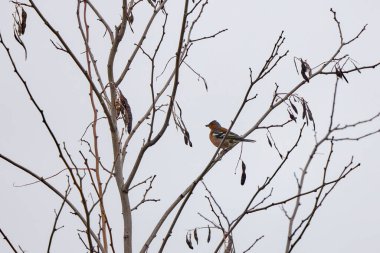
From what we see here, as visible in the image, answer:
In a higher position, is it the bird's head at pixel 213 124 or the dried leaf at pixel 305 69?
the bird's head at pixel 213 124

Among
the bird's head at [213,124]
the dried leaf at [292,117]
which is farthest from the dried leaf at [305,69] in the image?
the bird's head at [213,124]

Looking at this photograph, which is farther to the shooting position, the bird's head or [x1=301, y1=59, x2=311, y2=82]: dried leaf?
the bird's head

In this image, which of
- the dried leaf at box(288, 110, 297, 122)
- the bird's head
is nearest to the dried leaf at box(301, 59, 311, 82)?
the dried leaf at box(288, 110, 297, 122)

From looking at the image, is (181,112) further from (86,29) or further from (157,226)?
(86,29)

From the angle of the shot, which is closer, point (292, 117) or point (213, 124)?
point (292, 117)

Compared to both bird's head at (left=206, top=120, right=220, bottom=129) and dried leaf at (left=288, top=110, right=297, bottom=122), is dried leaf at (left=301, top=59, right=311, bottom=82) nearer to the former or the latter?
dried leaf at (left=288, top=110, right=297, bottom=122)

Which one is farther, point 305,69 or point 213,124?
point 213,124

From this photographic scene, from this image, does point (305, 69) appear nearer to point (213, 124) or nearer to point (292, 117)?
point (292, 117)

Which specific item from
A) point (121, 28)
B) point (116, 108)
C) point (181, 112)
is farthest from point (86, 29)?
point (181, 112)

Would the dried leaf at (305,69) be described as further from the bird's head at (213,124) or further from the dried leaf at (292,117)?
the bird's head at (213,124)

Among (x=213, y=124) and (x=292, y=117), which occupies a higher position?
(x=213, y=124)

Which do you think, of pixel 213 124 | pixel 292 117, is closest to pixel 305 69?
pixel 292 117

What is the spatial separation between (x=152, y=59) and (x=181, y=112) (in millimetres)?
356

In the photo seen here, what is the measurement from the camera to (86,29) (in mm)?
4285
